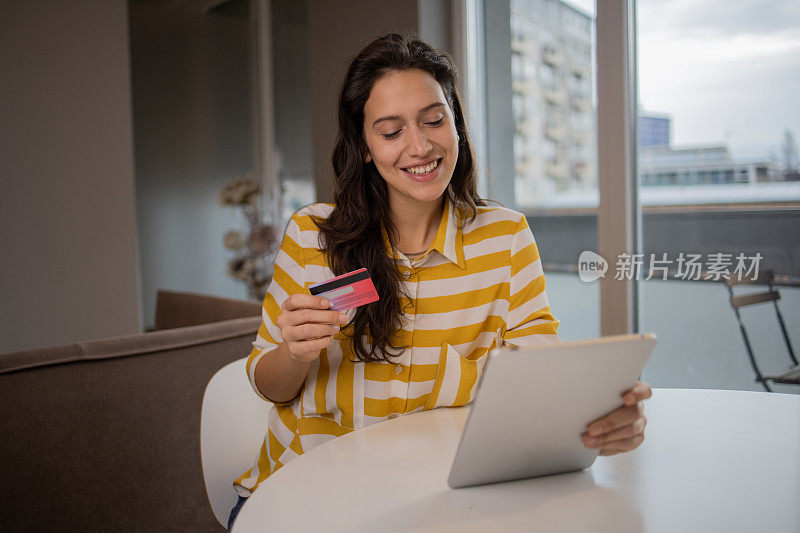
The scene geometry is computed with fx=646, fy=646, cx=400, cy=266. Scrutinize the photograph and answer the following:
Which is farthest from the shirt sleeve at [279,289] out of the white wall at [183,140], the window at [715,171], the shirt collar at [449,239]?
the white wall at [183,140]

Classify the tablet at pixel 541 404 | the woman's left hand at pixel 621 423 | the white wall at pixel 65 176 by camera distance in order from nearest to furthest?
1. the tablet at pixel 541 404
2. the woman's left hand at pixel 621 423
3. the white wall at pixel 65 176

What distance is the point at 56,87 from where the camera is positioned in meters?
3.61

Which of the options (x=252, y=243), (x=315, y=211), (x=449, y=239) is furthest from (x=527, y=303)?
(x=252, y=243)

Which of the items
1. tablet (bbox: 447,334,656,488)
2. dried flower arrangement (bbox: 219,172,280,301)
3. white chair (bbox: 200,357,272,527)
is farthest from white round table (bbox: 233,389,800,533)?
dried flower arrangement (bbox: 219,172,280,301)

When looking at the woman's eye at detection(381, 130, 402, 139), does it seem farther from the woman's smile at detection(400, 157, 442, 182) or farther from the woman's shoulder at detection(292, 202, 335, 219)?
the woman's shoulder at detection(292, 202, 335, 219)

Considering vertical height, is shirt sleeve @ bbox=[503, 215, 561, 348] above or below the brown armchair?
above

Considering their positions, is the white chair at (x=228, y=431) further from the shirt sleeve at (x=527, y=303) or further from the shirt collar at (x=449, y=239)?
the shirt sleeve at (x=527, y=303)

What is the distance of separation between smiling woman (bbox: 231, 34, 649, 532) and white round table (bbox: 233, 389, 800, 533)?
0.80ft

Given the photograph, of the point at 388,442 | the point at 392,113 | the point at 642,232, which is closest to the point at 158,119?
the point at 642,232

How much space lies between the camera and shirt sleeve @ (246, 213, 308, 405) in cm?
130

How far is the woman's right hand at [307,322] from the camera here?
1.01 meters

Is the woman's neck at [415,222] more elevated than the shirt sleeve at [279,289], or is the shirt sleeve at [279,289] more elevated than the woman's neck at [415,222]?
the woman's neck at [415,222]

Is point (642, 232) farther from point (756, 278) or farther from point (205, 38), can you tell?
point (205, 38)

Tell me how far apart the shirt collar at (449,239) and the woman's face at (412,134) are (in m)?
0.06
